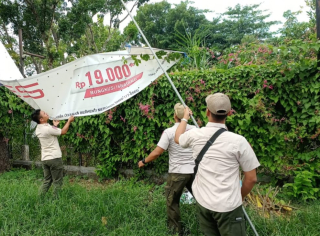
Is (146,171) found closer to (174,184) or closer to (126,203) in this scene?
(126,203)

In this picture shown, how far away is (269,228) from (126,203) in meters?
1.99

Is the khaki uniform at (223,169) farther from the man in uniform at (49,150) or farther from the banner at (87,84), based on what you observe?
the man in uniform at (49,150)

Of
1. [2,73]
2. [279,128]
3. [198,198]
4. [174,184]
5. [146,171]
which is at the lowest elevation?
[146,171]

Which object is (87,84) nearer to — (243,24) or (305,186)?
(305,186)

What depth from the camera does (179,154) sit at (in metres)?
3.24

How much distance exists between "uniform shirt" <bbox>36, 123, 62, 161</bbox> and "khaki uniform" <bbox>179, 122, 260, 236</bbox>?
280 cm

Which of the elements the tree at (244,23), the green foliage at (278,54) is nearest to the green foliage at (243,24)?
the tree at (244,23)

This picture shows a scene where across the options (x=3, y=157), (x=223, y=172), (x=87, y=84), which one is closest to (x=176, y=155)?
(x=223, y=172)

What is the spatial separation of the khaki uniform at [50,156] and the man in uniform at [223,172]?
2793 millimetres

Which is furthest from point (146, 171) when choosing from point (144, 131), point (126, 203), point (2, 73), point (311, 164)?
point (2, 73)

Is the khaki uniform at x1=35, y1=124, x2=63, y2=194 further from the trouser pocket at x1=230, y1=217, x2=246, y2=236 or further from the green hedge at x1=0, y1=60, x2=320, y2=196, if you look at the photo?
the trouser pocket at x1=230, y1=217, x2=246, y2=236

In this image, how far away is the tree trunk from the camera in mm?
6355

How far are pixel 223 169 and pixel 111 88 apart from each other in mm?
2119

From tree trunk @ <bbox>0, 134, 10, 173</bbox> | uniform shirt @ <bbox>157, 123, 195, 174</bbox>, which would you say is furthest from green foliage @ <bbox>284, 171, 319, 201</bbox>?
tree trunk @ <bbox>0, 134, 10, 173</bbox>
